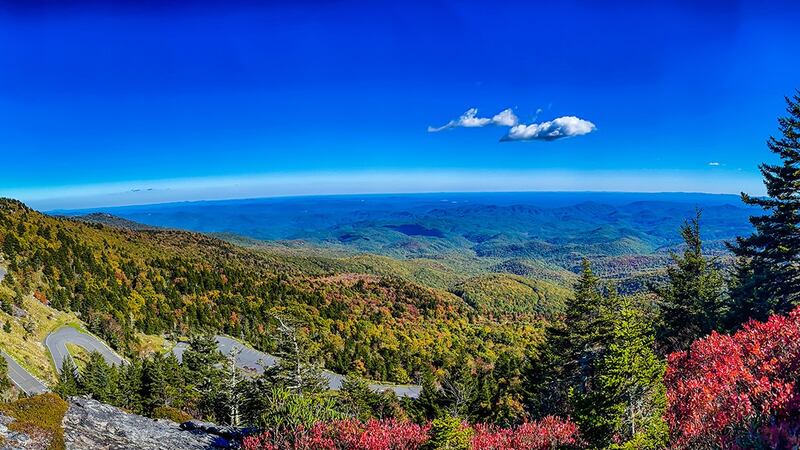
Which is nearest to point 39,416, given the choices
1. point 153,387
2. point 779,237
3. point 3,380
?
point 3,380

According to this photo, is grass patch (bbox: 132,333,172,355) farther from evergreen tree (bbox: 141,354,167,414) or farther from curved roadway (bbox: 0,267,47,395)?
evergreen tree (bbox: 141,354,167,414)

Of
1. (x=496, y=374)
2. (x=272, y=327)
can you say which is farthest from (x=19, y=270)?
(x=496, y=374)

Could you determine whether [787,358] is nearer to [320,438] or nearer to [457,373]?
[320,438]

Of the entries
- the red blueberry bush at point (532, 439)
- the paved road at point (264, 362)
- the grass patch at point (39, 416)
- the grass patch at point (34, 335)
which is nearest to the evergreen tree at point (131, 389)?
the grass patch at point (34, 335)

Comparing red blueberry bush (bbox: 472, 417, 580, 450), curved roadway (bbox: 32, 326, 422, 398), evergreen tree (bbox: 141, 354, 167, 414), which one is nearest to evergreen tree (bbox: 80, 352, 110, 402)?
curved roadway (bbox: 32, 326, 422, 398)

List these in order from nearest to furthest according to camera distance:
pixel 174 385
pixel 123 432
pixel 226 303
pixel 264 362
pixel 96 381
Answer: pixel 123 432, pixel 96 381, pixel 174 385, pixel 264 362, pixel 226 303

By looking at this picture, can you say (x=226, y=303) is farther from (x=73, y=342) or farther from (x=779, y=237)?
(x=779, y=237)
